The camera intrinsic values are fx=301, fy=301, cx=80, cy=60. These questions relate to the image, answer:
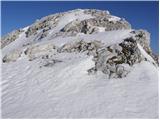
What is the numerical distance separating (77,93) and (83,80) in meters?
2.09

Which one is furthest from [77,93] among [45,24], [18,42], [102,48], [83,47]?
[45,24]

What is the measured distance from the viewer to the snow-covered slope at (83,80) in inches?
731

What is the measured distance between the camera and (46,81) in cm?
2403

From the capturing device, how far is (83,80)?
2306cm

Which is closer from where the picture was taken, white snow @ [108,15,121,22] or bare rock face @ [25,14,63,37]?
white snow @ [108,15,121,22]

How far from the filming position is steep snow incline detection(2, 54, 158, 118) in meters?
18.2

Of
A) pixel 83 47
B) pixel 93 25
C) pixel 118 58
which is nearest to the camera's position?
pixel 118 58

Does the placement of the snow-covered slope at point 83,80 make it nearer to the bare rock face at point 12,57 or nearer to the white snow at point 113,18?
the bare rock face at point 12,57

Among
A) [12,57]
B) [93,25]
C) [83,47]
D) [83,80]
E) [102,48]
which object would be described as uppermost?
[93,25]

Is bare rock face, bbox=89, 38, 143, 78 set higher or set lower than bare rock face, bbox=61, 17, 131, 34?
lower

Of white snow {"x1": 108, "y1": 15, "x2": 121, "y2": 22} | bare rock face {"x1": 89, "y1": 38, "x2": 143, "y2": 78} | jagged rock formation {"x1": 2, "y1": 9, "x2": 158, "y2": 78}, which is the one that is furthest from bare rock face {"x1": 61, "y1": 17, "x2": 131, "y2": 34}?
bare rock face {"x1": 89, "y1": 38, "x2": 143, "y2": 78}

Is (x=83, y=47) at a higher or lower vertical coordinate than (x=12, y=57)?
lower

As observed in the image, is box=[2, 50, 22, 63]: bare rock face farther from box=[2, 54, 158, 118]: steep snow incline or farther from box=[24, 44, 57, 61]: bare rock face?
box=[2, 54, 158, 118]: steep snow incline

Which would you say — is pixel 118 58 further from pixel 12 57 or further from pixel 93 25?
pixel 93 25
